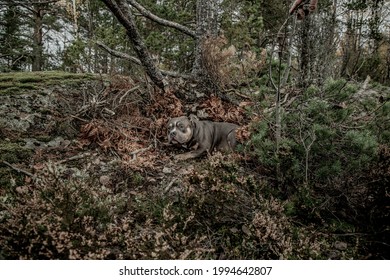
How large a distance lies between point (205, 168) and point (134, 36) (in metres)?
2.79

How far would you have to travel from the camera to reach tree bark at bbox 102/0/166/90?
15.4 ft

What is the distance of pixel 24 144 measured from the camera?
422 centimetres

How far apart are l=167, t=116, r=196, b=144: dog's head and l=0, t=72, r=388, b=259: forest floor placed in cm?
30

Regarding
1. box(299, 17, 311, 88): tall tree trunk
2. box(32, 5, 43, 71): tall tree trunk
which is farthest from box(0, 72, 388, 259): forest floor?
box(32, 5, 43, 71): tall tree trunk

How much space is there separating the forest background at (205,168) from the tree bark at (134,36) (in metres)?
0.02

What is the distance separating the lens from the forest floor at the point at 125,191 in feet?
8.59

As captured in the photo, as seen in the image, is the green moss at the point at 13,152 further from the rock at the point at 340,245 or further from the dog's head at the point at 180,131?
the rock at the point at 340,245

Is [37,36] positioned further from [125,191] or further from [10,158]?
[125,191]

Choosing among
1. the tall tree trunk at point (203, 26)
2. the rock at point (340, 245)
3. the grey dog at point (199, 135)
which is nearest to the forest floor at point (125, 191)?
the rock at point (340, 245)

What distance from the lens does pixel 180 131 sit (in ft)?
15.3
